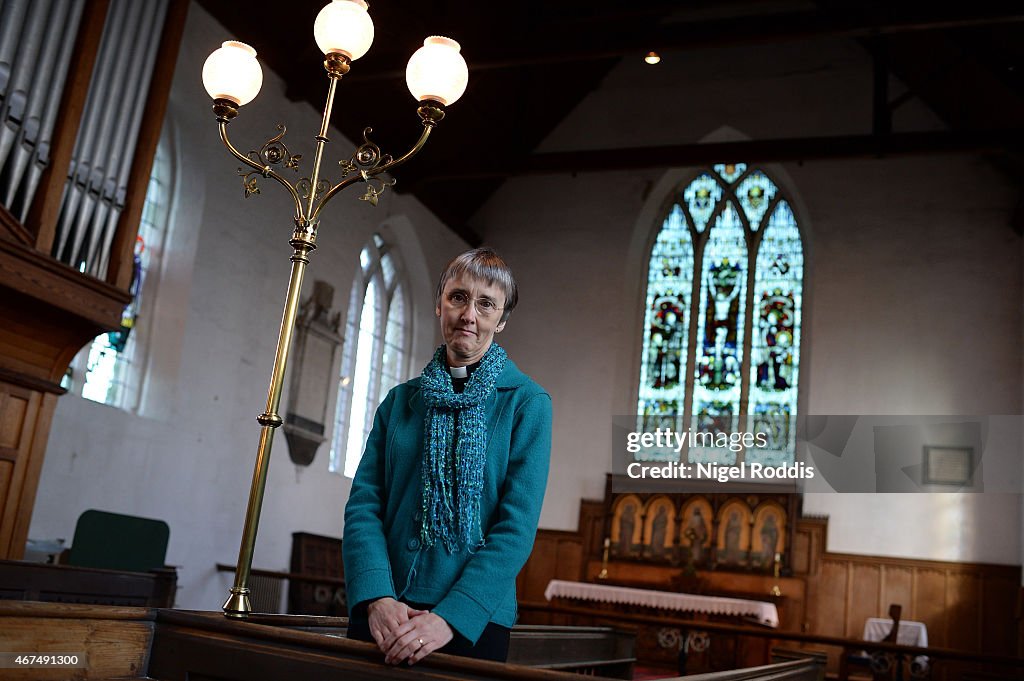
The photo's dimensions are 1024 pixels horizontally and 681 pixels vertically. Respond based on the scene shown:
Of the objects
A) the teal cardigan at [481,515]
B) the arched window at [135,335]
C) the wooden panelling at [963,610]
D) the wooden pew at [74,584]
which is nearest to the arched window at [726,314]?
the wooden panelling at [963,610]

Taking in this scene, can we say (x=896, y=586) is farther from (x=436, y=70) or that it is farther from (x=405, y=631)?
(x=405, y=631)

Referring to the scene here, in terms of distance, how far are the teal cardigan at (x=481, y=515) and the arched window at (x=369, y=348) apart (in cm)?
788

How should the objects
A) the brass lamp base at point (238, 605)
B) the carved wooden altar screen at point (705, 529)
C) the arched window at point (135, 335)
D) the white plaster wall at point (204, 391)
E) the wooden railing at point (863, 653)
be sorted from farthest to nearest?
the carved wooden altar screen at point (705, 529)
the arched window at point (135, 335)
the white plaster wall at point (204, 391)
the wooden railing at point (863, 653)
the brass lamp base at point (238, 605)

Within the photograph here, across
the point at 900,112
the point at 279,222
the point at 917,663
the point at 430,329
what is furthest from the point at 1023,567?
the point at 279,222

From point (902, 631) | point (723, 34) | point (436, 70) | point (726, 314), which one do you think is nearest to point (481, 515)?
point (436, 70)

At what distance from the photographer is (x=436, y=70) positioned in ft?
9.25

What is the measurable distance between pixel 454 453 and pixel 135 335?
6057 millimetres

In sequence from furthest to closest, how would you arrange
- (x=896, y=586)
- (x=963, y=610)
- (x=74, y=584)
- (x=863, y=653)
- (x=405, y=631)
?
(x=896, y=586)
(x=963, y=610)
(x=863, y=653)
(x=74, y=584)
(x=405, y=631)

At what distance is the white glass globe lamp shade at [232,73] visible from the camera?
2855 millimetres

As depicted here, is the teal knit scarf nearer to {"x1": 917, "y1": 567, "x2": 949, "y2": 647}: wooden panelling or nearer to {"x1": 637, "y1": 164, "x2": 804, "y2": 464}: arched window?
{"x1": 917, "y1": 567, "x2": 949, "y2": 647}: wooden panelling

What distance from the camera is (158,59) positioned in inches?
241

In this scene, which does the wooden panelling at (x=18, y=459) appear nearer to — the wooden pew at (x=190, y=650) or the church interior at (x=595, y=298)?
the church interior at (x=595, y=298)

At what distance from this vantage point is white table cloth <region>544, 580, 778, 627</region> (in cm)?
905

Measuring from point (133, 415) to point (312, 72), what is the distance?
131 inches
